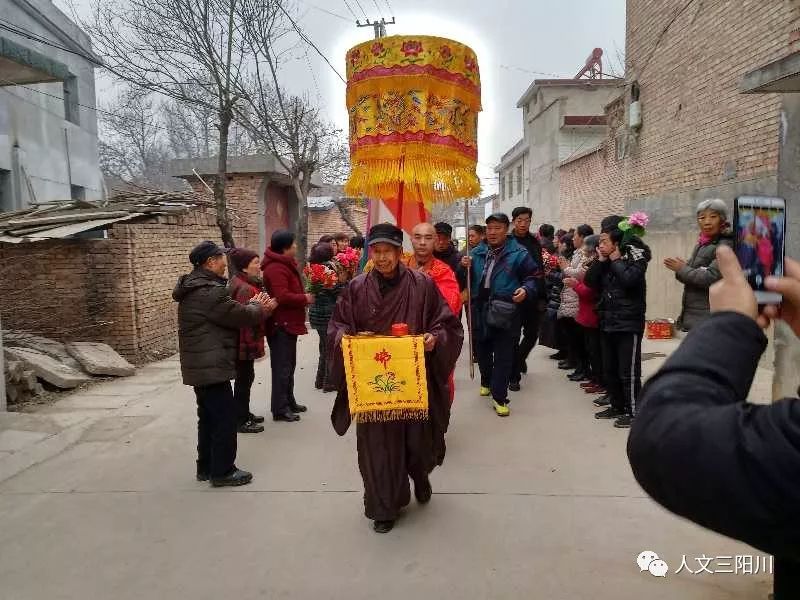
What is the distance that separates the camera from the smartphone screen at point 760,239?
4.01 ft

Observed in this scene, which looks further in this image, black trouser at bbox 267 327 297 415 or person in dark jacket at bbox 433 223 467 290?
person in dark jacket at bbox 433 223 467 290

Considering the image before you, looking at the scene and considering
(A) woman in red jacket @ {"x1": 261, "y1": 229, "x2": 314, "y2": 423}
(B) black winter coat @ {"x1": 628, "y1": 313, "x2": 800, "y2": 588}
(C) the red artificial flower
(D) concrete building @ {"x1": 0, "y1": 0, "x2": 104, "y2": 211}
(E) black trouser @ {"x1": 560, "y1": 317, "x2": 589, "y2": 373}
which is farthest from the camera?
(D) concrete building @ {"x1": 0, "y1": 0, "x2": 104, "y2": 211}

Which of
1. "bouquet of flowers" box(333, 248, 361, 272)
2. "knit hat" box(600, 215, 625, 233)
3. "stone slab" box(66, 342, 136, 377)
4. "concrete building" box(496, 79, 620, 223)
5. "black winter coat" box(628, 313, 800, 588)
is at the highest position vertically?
"concrete building" box(496, 79, 620, 223)

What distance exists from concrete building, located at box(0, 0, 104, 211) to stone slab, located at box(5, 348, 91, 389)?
4.91 meters

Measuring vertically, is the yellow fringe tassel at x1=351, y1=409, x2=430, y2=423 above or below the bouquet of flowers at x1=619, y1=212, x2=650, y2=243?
below

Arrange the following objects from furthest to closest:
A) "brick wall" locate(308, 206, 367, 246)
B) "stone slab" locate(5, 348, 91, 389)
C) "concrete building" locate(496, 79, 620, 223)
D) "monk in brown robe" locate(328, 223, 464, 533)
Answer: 1. "concrete building" locate(496, 79, 620, 223)
2. "brick wall" locate(308, 206, 367, 246)
3. "stone slab" locate(5, 348, 91, 389)
4. "monk in brown robe" locate(328, 223, 464, 533)

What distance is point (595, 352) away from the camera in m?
6.14

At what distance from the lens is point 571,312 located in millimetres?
6363

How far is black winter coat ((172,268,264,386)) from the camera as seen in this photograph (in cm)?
392

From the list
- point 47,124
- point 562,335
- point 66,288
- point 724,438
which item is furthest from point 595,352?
point 47,124

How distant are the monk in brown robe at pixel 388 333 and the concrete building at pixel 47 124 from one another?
8.47 meters

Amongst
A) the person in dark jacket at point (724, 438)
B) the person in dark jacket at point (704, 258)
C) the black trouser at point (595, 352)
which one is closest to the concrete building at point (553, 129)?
the black trouser at point (595, 352)

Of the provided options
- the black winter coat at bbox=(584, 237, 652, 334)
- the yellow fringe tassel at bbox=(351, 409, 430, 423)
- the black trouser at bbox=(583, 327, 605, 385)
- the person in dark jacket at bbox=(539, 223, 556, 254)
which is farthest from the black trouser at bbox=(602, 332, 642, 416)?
the person in dark jacket at bbox=(539, 223, 556, 254)

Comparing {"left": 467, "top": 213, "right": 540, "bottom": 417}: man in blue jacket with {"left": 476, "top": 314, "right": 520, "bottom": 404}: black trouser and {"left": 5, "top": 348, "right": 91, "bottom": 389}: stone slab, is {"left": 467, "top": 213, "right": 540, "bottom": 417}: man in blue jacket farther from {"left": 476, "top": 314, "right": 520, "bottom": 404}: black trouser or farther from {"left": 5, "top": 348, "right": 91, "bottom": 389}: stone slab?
{"left": 5, "top": 348, "right": 91, "bottom": 389}: stone slab
